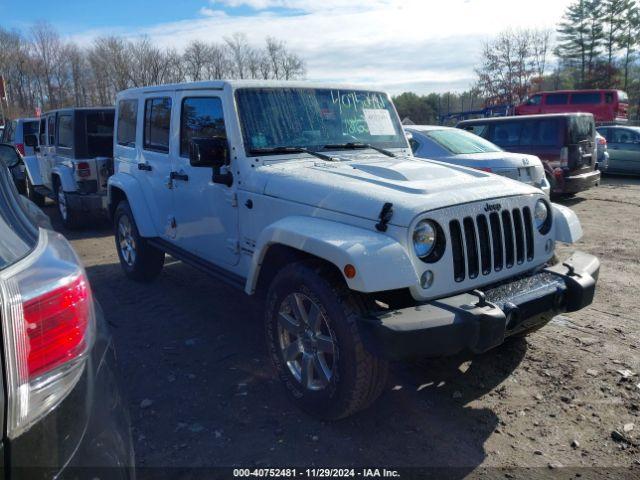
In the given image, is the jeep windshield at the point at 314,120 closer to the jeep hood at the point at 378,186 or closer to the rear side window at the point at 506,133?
the jeep hood at the point at 378,186

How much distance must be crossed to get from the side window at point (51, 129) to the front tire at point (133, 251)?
452cm

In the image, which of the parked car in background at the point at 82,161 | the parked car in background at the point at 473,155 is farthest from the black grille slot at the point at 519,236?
the parked car in background at the point at 82,161

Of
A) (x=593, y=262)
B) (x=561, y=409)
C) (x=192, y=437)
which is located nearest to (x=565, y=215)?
(x=593, y=262)

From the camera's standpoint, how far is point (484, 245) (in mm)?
3293

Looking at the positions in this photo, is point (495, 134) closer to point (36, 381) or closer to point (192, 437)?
point (192, 437)

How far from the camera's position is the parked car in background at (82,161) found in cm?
871

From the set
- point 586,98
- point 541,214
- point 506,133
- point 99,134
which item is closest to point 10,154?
point 541,214

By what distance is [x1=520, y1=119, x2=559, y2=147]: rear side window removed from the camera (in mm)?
10492

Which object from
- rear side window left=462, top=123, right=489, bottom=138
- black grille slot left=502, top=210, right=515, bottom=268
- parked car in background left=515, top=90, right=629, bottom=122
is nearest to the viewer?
black grille slot left=502, top=210, right=515, bottom=268

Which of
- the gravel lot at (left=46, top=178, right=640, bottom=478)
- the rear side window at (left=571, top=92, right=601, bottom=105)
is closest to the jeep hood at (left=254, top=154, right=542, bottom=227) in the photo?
the gravel lot at (left=46, top=178, right=640, bottom=478)

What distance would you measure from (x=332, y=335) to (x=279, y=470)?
2.51 ft

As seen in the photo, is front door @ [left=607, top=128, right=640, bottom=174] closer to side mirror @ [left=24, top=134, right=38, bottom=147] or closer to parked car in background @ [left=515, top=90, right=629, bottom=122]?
parked car in background @ [left=515, top=90, right=629, bottom=122]

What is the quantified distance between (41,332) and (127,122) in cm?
500

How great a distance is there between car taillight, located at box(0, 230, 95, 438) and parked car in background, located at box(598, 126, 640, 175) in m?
16.5
